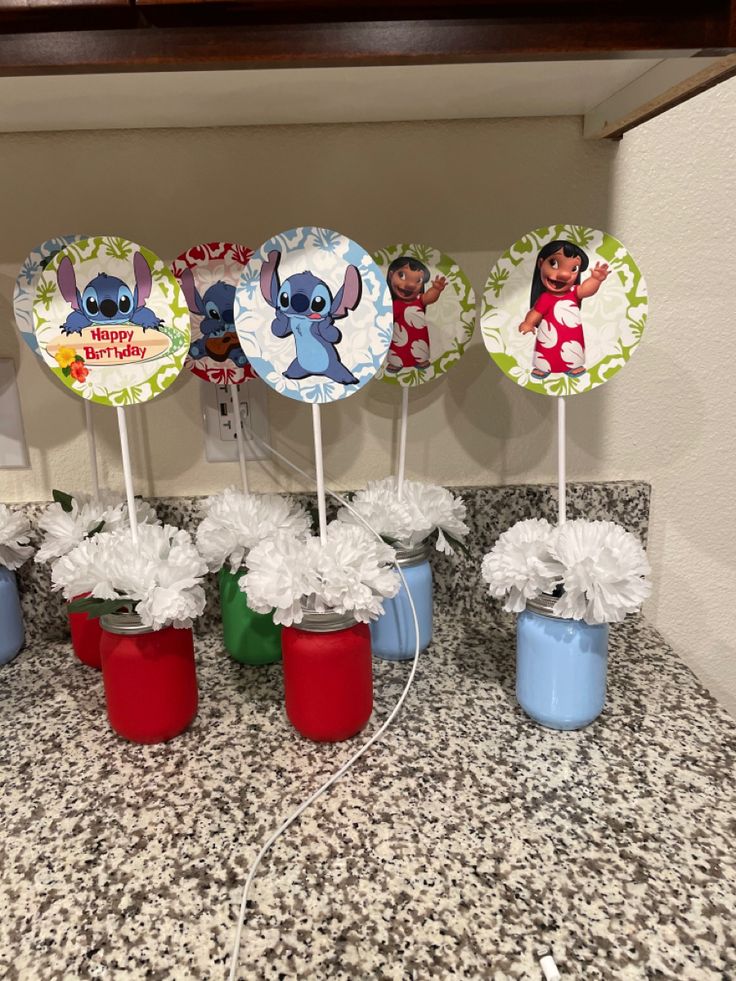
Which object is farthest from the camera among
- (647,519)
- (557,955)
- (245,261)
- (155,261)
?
(647,519)

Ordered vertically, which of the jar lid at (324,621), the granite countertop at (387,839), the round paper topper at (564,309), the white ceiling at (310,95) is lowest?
the granite countertop at (387,839)

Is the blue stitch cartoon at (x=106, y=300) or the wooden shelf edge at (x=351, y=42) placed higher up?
the wooden shelf edge at (x=351, y=42)

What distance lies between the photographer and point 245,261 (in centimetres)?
82

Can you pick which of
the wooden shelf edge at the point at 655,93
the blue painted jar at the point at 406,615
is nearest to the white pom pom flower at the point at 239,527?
the blue painted jar at the point at 406,615

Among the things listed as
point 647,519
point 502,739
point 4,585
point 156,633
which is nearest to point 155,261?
point 156,633

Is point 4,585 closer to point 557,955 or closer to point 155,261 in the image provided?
point 155,261

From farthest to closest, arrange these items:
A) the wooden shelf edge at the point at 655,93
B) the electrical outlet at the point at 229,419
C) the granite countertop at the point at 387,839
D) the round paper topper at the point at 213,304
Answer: the electrical outlet at the point at 229,419
the round paper topper at the point at 213,304
the wooden shelf edge at the point at 655,93
the granite countertop at the point at 387,839

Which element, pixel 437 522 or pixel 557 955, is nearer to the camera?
pixel 557 955

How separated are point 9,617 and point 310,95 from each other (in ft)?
2.42

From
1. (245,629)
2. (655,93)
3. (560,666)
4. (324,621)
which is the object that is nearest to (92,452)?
(245,629)

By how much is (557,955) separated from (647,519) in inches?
24.7

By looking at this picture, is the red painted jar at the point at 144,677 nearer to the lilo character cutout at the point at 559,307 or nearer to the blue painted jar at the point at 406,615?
the blue painted jar at the point at 406,615

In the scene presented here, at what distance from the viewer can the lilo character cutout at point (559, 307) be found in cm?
73

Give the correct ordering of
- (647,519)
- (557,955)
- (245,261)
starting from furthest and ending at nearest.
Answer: (647,519)
(245,261)
(557,955)
